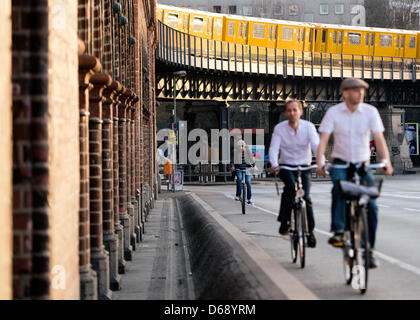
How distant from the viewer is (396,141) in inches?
2566

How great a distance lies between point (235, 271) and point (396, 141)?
58832mm

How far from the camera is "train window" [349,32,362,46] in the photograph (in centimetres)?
5312

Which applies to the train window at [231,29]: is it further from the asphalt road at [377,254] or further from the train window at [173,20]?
the asphalt road at [377,254]

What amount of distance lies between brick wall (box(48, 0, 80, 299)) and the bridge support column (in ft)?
186

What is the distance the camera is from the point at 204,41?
152 feet

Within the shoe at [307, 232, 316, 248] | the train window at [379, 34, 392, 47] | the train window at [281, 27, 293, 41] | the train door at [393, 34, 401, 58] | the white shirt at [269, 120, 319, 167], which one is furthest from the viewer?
the train door at [393, 34, 401, 58]

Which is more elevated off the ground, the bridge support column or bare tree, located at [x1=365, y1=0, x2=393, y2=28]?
bare tree, located at [x1=365, y1=0, x2=393, y2=28]

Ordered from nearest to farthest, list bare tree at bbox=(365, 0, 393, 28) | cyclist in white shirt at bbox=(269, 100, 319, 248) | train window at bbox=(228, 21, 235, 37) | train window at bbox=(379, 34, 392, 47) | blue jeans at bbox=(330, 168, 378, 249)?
blue jeans at bbox=(330, 168, 378, 249), cyclist in white shirt at bbox=(269, 100, 319, 248), train window at bbox=(228, 21, 235, 37), train window at bbox=(379, 34, 392, 47), bare tree at bbox=(365, 0, 393, 28)

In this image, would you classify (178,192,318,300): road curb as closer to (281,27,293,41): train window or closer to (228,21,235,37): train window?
(228,21,235,37): train window

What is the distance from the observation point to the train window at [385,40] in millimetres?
53406

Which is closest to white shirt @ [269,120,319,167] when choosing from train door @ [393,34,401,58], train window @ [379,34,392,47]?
train window @ [379,34,392,47]

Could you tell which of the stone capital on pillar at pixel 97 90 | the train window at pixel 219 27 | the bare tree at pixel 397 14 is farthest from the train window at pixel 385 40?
the bare tree at pixel 397 14

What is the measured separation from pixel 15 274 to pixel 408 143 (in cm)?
6632

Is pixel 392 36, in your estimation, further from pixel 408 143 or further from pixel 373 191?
pixel 373 191
